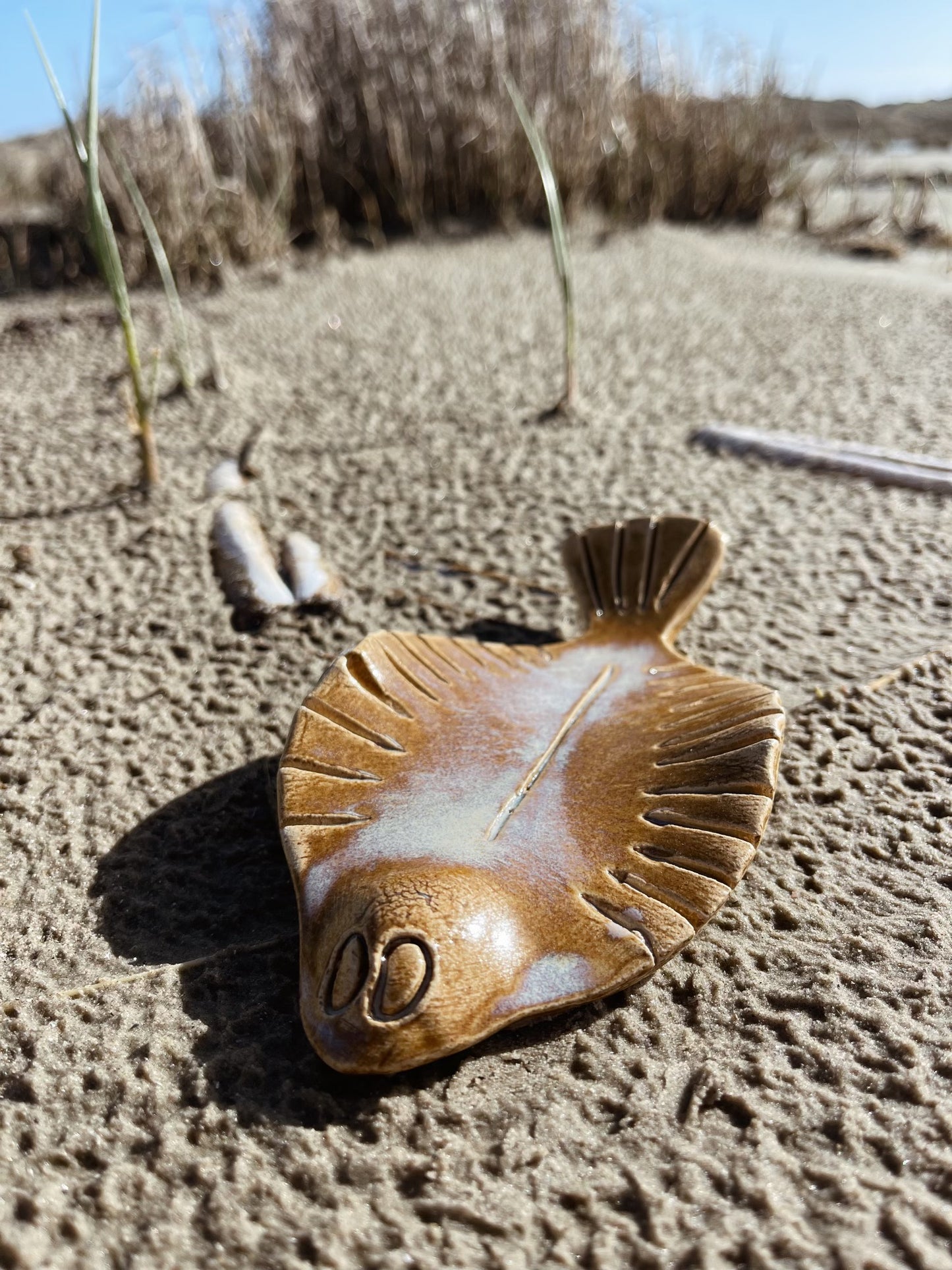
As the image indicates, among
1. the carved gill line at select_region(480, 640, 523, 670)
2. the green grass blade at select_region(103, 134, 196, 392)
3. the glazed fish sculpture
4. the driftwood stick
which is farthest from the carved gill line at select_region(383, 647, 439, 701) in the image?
the green grass blade at select_region(103, 134, 196, 392)

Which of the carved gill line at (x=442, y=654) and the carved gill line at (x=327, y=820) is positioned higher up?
the carved gill line at (x=442, y=654)

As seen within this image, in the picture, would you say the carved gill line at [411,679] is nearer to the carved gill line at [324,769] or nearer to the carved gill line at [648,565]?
the carved gill line at [324,769]

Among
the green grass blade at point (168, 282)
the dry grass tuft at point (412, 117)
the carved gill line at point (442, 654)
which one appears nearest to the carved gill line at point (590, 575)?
the carved gill line at point (442, 654)

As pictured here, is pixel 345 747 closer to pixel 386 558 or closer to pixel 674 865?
pixel 674 865

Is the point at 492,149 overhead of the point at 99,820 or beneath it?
overhead

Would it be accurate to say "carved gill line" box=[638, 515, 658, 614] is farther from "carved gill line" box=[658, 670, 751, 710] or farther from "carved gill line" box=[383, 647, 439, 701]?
"carved gill line" box=[383, 647, 439, 701]

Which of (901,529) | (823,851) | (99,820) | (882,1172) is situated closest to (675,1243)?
(882,1172)
